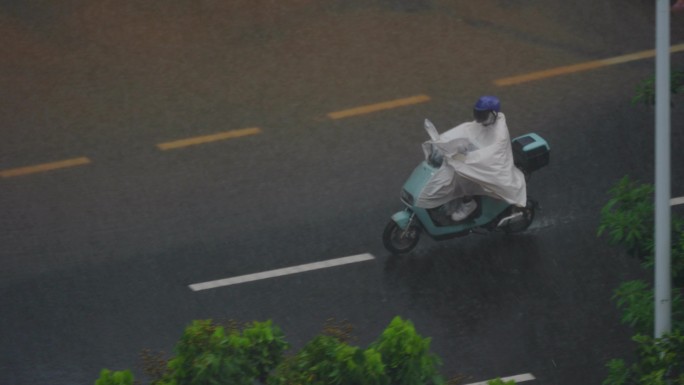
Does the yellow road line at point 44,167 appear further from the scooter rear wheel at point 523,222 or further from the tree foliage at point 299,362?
the tree foliage at point 299,362

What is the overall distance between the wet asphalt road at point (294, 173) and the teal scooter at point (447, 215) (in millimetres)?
203

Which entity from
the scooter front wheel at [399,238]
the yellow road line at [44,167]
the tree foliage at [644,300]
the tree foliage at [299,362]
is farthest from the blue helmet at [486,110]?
the tree foliage at [299,362]

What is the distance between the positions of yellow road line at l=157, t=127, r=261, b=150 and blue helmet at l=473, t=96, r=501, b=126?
3283mm

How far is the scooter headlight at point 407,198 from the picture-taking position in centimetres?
1276

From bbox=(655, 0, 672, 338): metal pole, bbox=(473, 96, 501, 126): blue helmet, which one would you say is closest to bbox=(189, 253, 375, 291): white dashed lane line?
bbox=(473, 96, 501, 126): blue helmet

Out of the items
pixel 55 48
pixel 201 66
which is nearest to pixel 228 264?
pixel 201 66

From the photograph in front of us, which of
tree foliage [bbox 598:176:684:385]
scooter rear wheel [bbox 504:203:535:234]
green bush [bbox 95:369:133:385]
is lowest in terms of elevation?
scooter rear wheel [bbox 504:203:535:234]

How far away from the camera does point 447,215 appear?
41.9ft

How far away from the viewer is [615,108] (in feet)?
49.2

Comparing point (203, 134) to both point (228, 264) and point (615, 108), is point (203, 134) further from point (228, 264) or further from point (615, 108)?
point (615, 108)

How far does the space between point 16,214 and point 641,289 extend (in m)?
6.85

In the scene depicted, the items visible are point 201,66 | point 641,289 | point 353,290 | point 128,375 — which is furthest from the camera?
point 201,66

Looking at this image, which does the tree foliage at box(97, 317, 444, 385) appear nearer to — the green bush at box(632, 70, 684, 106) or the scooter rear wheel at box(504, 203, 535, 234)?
the green bush at box(632, 70, 684, 106)

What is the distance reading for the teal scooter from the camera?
1275cm
